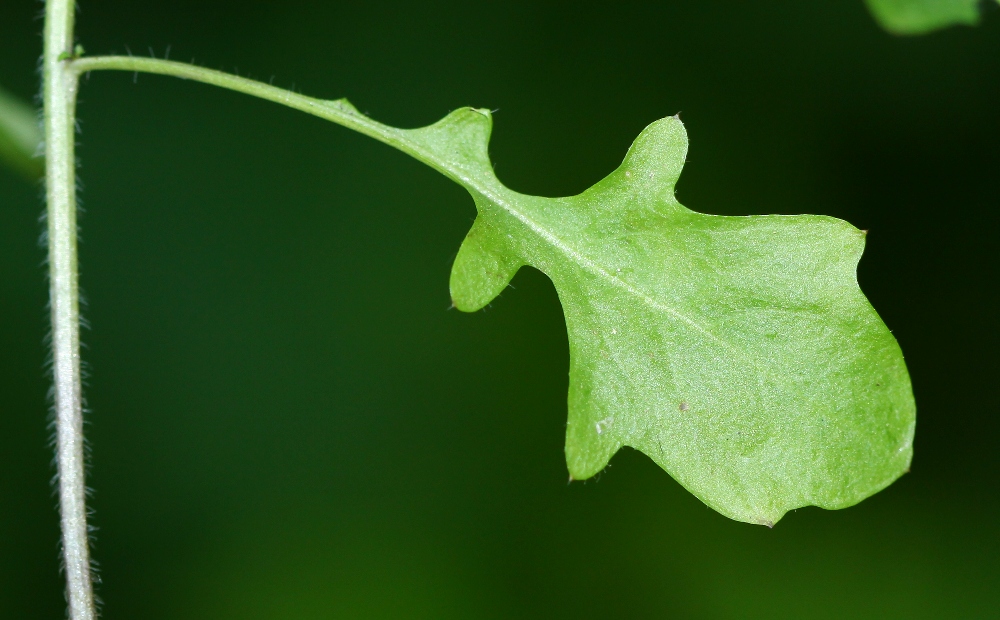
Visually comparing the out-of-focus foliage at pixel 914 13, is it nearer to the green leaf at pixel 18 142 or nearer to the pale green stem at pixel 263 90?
the pale green stem at pixel 263 90

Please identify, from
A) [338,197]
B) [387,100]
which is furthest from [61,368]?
[387,100]

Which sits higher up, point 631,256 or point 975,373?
point 631,256

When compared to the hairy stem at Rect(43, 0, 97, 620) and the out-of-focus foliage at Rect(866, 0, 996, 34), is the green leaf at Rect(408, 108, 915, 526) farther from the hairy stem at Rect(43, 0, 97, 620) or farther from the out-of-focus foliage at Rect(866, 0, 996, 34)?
the hairy stem at Rect(43, 0, 97, 620)

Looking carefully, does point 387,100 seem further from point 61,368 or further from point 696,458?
point 696,458

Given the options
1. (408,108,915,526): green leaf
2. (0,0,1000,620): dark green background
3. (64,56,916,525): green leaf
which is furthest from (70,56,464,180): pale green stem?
(0,0,1000,620): dark green background

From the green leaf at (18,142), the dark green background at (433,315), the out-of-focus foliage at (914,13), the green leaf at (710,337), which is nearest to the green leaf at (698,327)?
the green leaf at (710,337)
